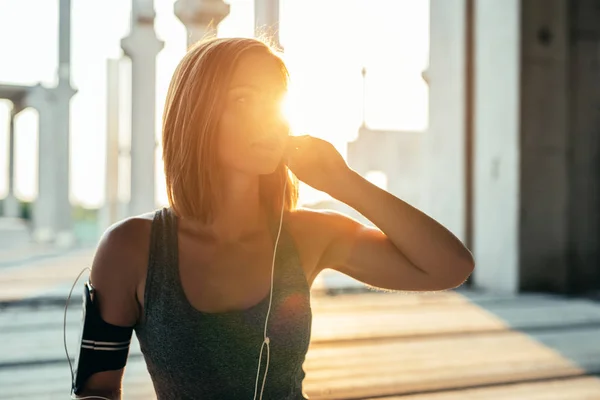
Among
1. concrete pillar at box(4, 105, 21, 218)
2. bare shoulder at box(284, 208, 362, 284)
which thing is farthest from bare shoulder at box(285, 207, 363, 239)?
concrete pillar at box(4, 105, 21, 218)

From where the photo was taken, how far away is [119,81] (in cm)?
1042

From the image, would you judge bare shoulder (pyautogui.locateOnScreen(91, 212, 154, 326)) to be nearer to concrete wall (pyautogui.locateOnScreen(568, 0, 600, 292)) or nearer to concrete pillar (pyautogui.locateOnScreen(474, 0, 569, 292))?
concrete pillar (pyautogui.locateOnScreen(474, 0, 569, 292))

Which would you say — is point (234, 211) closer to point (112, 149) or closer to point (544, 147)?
point (544, 147)

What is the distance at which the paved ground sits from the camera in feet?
7.07

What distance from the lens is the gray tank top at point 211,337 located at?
3.14ft

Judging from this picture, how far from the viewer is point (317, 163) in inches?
39.7

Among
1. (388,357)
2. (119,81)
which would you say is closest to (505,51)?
(388,357)

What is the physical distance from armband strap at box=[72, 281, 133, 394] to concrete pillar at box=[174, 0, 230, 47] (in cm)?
411

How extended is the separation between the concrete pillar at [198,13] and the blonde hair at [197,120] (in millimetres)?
3943

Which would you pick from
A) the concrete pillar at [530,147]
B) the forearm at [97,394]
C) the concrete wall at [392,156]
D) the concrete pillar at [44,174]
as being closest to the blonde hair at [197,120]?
the forearm at [97,394]

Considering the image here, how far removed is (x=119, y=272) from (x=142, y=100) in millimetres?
5706

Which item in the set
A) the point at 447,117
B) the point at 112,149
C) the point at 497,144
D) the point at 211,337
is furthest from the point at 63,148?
the point at 211,337

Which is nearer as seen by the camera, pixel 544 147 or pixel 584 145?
pixel 544 147

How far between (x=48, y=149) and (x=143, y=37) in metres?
4.76
